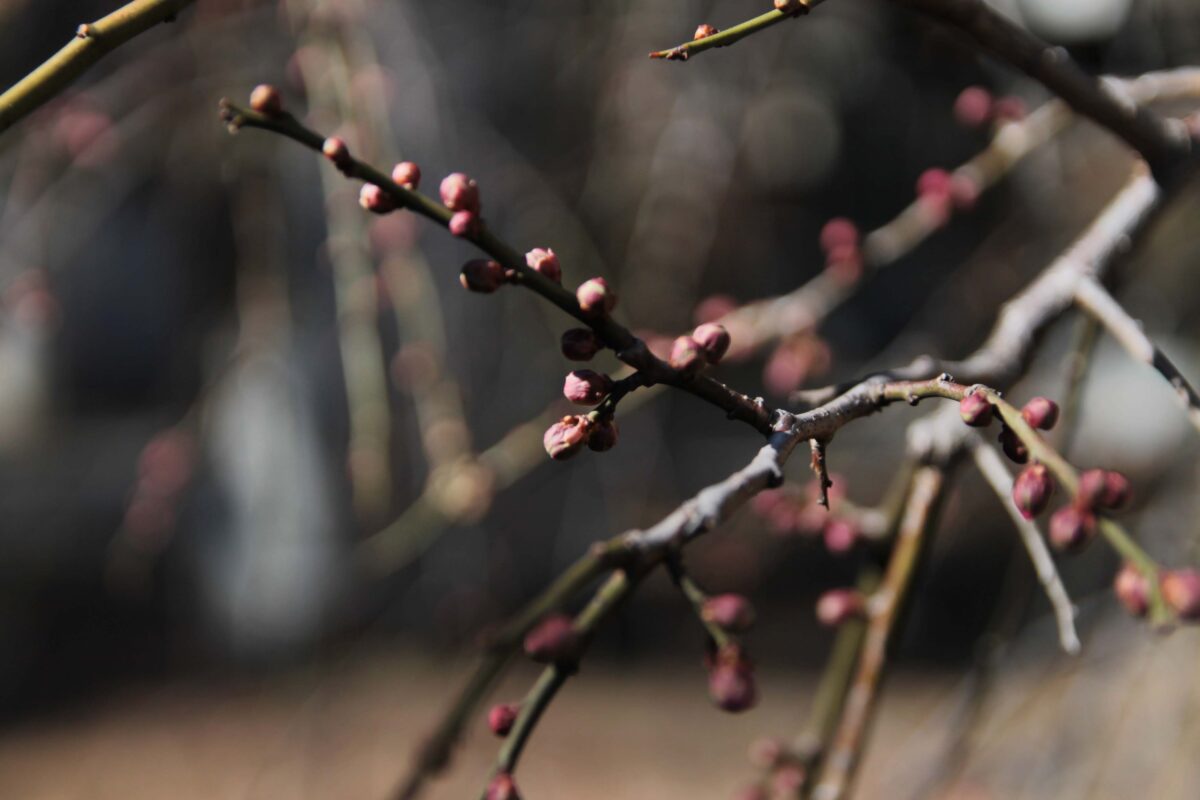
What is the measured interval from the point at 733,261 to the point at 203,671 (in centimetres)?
322

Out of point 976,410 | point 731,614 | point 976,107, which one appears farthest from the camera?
point 976,107

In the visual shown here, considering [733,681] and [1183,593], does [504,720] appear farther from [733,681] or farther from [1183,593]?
[1183,593]

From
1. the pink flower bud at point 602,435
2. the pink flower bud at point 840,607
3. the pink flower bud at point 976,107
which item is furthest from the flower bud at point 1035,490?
the pink flower bud at point 976,107

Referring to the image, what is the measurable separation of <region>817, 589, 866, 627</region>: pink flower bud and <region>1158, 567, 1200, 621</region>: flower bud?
39 centimetres

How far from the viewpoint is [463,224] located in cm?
69

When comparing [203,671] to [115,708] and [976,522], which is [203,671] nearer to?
[115,708]

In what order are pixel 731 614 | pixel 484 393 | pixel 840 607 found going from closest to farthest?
1. pixel 731 614
2. pixel 840 607
3. pixel 484 393

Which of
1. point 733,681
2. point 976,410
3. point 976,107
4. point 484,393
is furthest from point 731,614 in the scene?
point 484,393

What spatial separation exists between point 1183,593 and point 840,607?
415mm

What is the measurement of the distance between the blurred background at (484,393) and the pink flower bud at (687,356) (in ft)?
2.60

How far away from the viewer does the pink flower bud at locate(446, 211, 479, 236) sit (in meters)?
0.68

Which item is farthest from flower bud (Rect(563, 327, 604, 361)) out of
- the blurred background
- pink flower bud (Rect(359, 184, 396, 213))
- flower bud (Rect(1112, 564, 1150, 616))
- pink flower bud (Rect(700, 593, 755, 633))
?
the blurred background

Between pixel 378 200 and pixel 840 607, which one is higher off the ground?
pixel 378 200

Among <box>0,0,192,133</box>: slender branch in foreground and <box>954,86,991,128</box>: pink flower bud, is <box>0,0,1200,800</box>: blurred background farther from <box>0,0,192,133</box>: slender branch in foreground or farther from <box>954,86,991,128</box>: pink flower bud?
<box>0,0,192,133</box>: slender branch in foreground
